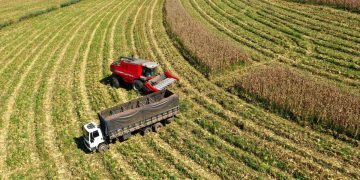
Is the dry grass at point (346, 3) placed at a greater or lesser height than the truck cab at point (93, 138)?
greater

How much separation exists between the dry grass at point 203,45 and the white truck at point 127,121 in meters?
6.91

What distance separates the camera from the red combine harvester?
933 inches

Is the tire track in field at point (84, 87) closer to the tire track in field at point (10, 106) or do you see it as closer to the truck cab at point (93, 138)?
the truck cab at point (93, 138)

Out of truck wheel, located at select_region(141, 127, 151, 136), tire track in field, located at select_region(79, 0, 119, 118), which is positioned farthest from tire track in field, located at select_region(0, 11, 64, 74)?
truck wheel, located at select_region(141, 127, 151, 136)

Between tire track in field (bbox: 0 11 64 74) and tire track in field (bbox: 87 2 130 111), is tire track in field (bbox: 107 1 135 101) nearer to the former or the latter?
tire track in field (bbox: 87 2 130 111)

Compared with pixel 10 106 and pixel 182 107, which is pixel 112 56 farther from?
pixel 182 107

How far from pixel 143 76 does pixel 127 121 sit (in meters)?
5.67

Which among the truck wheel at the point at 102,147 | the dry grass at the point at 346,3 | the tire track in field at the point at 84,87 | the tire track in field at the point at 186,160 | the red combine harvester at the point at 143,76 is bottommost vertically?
the tire track in field at the point at 186,160

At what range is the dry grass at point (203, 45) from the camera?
27.2 m

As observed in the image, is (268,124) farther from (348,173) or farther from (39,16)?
(39,16)

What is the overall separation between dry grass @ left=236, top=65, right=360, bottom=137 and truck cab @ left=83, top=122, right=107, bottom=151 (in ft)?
31.4

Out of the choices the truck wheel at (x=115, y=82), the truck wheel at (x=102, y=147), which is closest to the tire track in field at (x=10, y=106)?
the truck wheel at (x=102, y=147)

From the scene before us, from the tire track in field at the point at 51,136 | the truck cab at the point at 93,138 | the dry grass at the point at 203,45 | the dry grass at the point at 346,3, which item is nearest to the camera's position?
the tire track in field at the point at 51,136

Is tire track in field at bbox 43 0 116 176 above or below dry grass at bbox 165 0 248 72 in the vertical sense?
below
